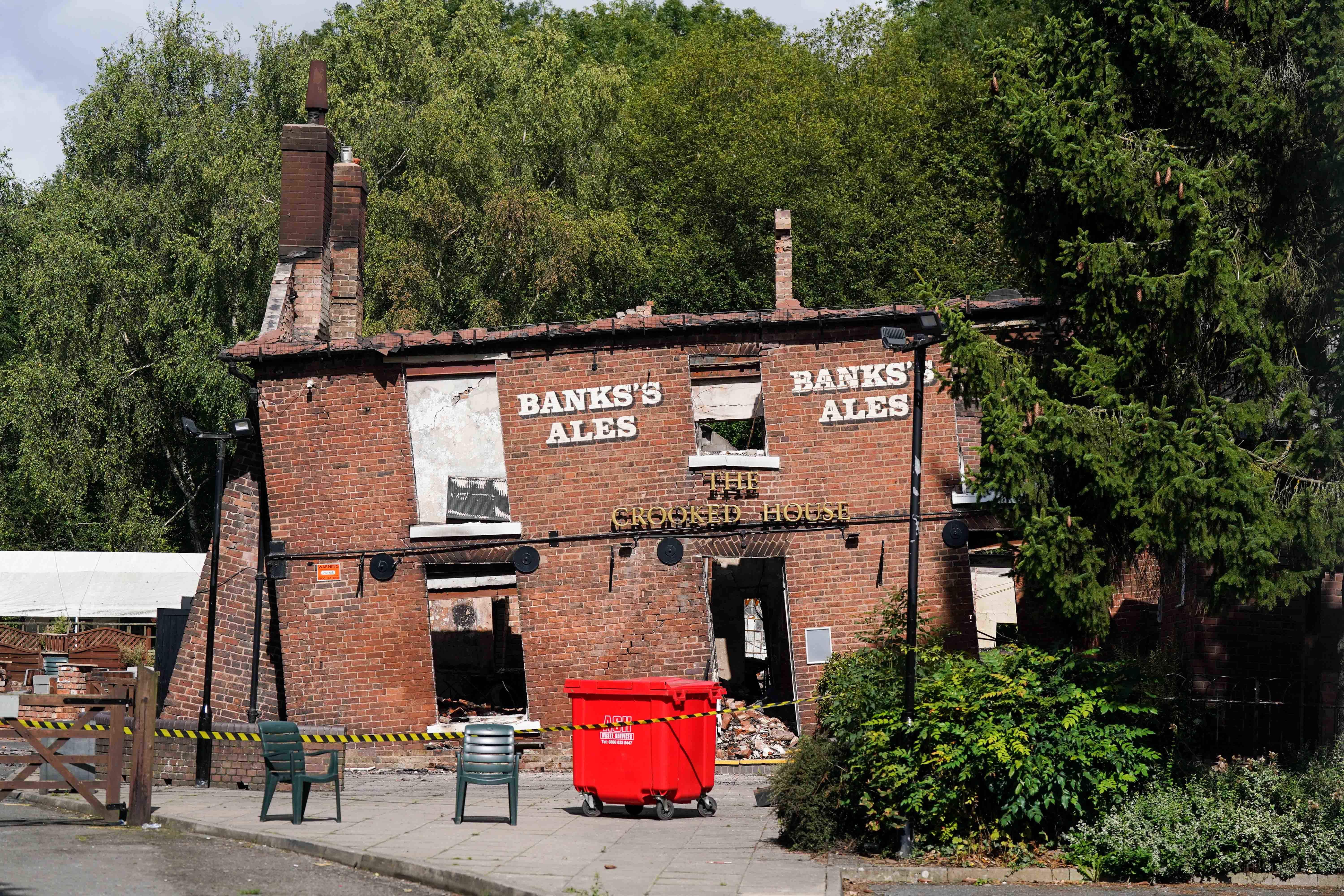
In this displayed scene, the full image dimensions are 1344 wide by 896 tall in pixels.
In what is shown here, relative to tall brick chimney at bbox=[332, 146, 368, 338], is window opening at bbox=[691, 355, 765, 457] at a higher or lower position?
lower

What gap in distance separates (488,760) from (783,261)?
11.2m

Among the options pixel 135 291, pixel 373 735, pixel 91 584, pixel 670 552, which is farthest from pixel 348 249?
pixel 135 291

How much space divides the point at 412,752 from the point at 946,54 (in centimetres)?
3848

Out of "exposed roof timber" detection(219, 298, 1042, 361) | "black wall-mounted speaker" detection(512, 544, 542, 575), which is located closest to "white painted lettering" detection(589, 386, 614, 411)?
"exposed roof timber" detection(219, 298, 1042, 361)

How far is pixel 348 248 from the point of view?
22125 millimetres

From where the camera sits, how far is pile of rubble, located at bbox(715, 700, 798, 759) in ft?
61.0

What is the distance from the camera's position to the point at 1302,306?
12492mm

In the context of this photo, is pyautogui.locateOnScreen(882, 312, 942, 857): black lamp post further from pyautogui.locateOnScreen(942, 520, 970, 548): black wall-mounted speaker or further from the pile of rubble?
the pile of rubble

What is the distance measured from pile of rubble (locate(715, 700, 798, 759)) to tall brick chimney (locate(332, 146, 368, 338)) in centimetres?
835

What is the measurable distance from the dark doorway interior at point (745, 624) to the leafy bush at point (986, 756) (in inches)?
453

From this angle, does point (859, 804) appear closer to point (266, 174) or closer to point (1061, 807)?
point (1061, 807)

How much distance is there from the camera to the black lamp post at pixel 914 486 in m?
11.9

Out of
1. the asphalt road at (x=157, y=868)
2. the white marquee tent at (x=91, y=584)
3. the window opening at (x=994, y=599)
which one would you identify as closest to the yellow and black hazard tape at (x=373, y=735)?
the asphalt road at (x=157, y=868)

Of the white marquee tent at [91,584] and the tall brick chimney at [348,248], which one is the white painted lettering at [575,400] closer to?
the tall brick chimney at [348,248]
